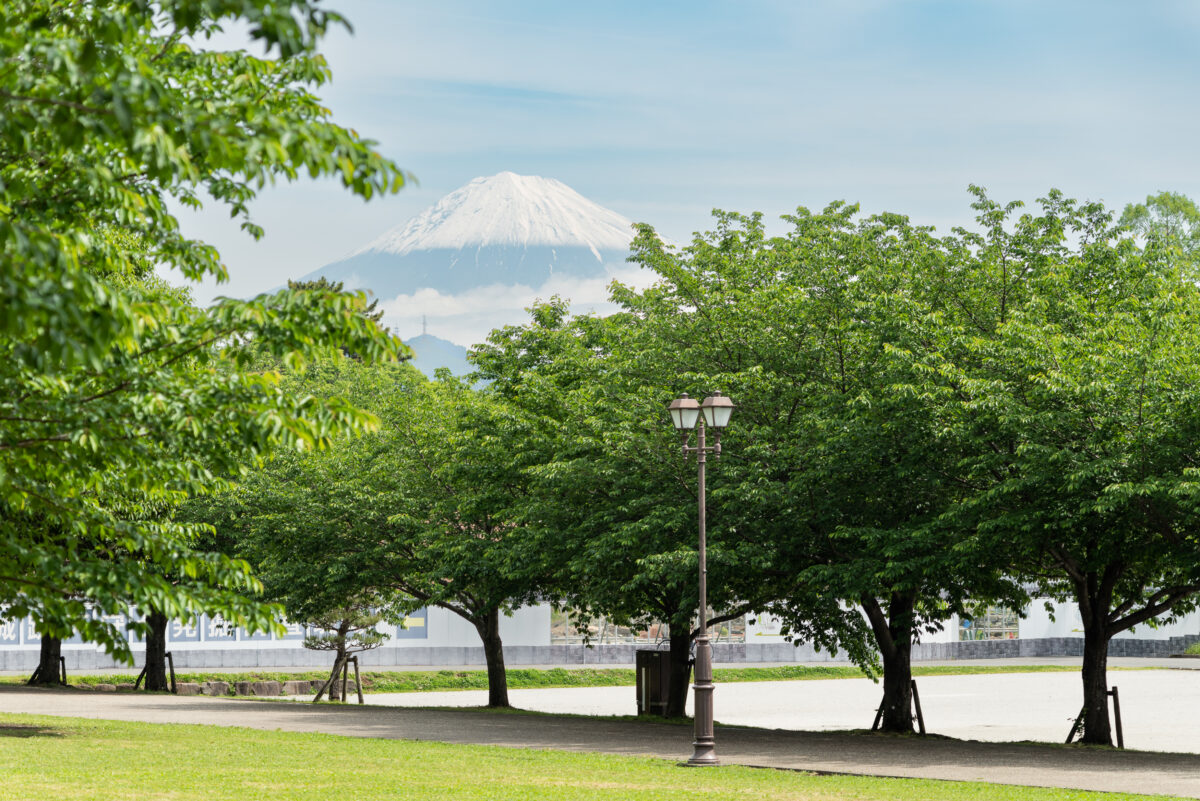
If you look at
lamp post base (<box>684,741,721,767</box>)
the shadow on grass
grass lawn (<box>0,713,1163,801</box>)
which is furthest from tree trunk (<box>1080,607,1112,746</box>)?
the shadow on grass

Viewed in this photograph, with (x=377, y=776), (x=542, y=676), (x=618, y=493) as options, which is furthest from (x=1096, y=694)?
(x=542, y=676)

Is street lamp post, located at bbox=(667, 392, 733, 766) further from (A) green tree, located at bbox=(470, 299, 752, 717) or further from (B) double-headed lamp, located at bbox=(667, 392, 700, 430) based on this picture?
(A) green tree, located at bbox=(470, 299, 752, 717)

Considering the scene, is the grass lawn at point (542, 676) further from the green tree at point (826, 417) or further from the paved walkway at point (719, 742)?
the green tree at point (826, 417)

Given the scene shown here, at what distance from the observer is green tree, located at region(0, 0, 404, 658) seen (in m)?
5.19

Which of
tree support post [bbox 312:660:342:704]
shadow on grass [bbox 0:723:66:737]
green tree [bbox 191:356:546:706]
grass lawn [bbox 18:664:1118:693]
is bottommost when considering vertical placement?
grass lawn [bbox 18:664:1118:693]

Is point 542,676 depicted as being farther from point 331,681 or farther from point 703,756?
point 703,756

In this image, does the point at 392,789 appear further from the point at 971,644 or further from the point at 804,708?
the point at 971,644

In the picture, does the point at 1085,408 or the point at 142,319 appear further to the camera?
the point at 1085,408

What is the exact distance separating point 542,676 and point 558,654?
21.0 ft

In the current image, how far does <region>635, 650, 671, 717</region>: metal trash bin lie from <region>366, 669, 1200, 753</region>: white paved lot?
154 centimetres

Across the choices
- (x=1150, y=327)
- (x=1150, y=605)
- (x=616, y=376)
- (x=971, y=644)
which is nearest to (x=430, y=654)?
(x=971, y=644)

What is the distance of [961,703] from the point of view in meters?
38.0

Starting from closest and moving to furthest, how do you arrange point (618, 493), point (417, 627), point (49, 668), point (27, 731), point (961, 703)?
point (27, 731)
point (618, 493)
point (961, 703)
point (49, 668)
point (417, 627)

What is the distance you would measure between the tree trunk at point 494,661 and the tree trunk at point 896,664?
10597mm
